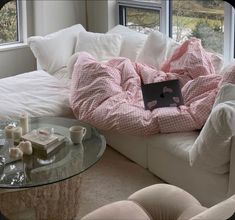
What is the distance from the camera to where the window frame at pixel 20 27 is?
416cm

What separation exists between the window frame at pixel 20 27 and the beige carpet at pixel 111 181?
2.02 m

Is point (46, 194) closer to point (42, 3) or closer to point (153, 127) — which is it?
point (153, 127)

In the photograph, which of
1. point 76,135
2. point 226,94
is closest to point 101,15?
point 226,94

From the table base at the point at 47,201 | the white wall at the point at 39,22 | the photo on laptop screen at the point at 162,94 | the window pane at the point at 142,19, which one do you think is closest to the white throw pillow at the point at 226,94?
the photo on laptop screen at the point at 162,94

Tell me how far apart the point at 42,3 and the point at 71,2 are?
35 cm

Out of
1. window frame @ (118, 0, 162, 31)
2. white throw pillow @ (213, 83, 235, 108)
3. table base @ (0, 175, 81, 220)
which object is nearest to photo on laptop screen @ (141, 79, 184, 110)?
white throw pillow @ (213, 83, 235, 108)

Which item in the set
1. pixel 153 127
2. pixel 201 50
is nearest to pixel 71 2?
pixel 201 50

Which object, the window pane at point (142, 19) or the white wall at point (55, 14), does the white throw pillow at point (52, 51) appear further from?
the window pane at point (142, 19)

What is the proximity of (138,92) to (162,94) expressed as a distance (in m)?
0.28

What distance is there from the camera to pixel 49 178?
159 cm

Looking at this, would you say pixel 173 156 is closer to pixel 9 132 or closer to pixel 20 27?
pixel 9 132

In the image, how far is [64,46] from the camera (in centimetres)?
357

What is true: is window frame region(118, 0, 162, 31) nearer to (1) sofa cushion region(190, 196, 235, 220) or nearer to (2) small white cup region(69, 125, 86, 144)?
(2) small white cup region(69, 125, 86, 144)

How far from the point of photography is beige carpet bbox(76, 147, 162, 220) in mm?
2160
